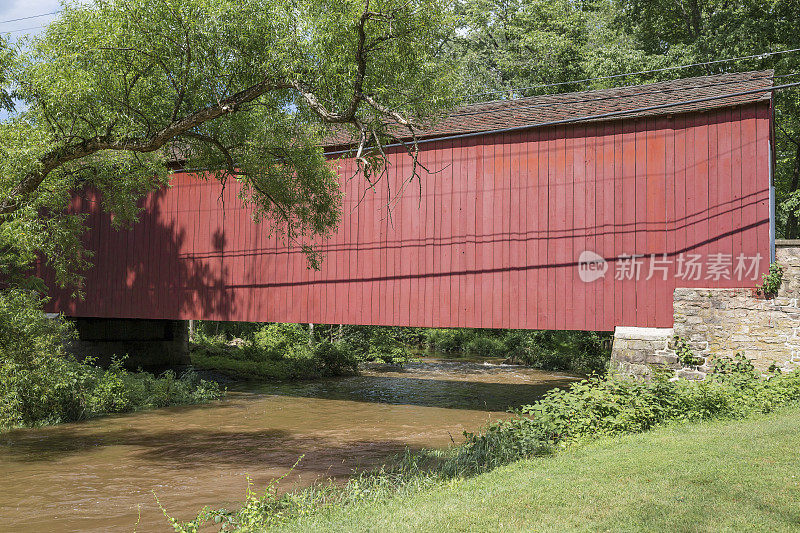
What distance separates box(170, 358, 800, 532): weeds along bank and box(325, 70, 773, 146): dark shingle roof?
406 cm

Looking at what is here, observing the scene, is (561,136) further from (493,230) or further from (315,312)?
(315,312)

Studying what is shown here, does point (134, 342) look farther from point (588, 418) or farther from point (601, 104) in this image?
point (588, 418)

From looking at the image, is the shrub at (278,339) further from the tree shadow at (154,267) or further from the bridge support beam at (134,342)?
the tree shadow at (154,267)

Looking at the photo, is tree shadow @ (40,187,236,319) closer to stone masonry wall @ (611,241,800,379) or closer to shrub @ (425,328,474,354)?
stone masonry wall @ (611,241,800,379)

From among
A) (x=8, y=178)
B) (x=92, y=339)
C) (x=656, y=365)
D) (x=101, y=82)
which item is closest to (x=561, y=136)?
(x=656, y=365)

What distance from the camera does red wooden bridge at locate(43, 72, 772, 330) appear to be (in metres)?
9.41

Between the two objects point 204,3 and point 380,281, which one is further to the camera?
point 380,281

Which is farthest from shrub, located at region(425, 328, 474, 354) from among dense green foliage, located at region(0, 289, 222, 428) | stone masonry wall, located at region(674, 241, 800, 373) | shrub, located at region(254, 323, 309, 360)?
stone masonry wall, located at region(674, 241, 800, 373)

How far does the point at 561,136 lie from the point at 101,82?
6953 millimetres

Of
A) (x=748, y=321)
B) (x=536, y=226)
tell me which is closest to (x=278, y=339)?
(x=536, y=226)

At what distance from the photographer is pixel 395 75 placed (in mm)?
7227

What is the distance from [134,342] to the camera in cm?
1728

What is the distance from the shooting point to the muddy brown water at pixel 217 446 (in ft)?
21.0

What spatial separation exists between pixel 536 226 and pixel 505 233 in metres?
0.54
